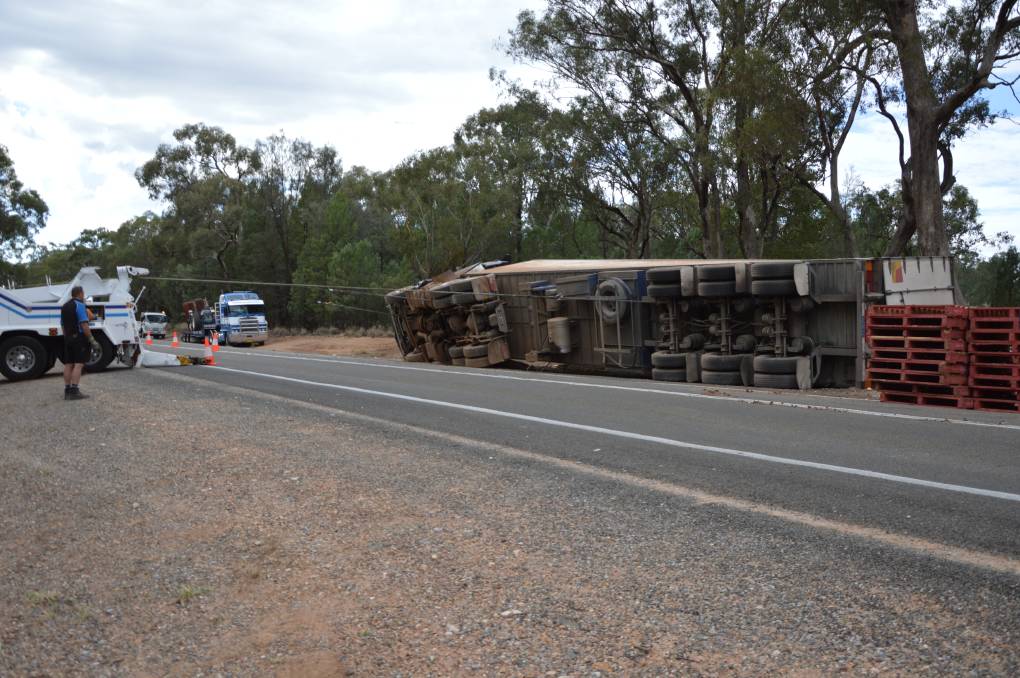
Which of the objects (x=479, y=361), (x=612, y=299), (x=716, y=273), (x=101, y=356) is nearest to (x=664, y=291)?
(x=716, y=273)

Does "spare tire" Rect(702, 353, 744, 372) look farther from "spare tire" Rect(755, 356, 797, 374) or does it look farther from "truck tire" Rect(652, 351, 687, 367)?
"truck tire" Rect(652, 351, 687, 367)

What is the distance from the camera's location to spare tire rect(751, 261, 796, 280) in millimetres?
14023

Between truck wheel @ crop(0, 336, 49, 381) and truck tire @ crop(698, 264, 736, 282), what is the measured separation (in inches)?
502

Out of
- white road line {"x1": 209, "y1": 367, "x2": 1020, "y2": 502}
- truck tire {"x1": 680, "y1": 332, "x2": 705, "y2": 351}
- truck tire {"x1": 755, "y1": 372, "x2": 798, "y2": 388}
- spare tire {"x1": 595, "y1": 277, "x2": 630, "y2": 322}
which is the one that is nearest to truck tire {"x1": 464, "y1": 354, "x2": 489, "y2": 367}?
spare tire {"x1": 595, "y1": 277, "x2": 630, "y2": 322}

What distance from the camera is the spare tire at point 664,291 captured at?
51.7 feet

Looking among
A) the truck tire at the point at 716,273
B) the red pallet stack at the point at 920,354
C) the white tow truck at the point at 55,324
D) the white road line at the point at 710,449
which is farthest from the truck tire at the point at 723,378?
the white tow truck at the point at 55,324

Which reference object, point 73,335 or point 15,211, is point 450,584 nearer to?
point 73,335

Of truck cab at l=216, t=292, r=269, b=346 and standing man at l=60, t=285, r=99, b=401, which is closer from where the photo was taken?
standing man at l=60, t=285, r=99, b=401

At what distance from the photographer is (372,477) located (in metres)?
7.35

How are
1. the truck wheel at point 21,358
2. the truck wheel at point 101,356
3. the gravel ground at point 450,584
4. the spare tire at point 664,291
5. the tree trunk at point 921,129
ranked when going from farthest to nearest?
the tree trunk at point 921,129 → the truck wheel at point 101,356 → the truck wheel at point 21,358 → the spare tire at point 664,291 → the gravel ground at point 450,584

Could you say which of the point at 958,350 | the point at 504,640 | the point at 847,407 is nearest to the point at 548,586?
the point at 504,640

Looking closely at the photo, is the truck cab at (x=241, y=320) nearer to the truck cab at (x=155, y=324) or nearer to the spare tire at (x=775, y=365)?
the truck cab at (x=155, y=324)

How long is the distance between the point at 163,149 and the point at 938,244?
5624 cm

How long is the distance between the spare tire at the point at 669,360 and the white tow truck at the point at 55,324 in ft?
32.7
